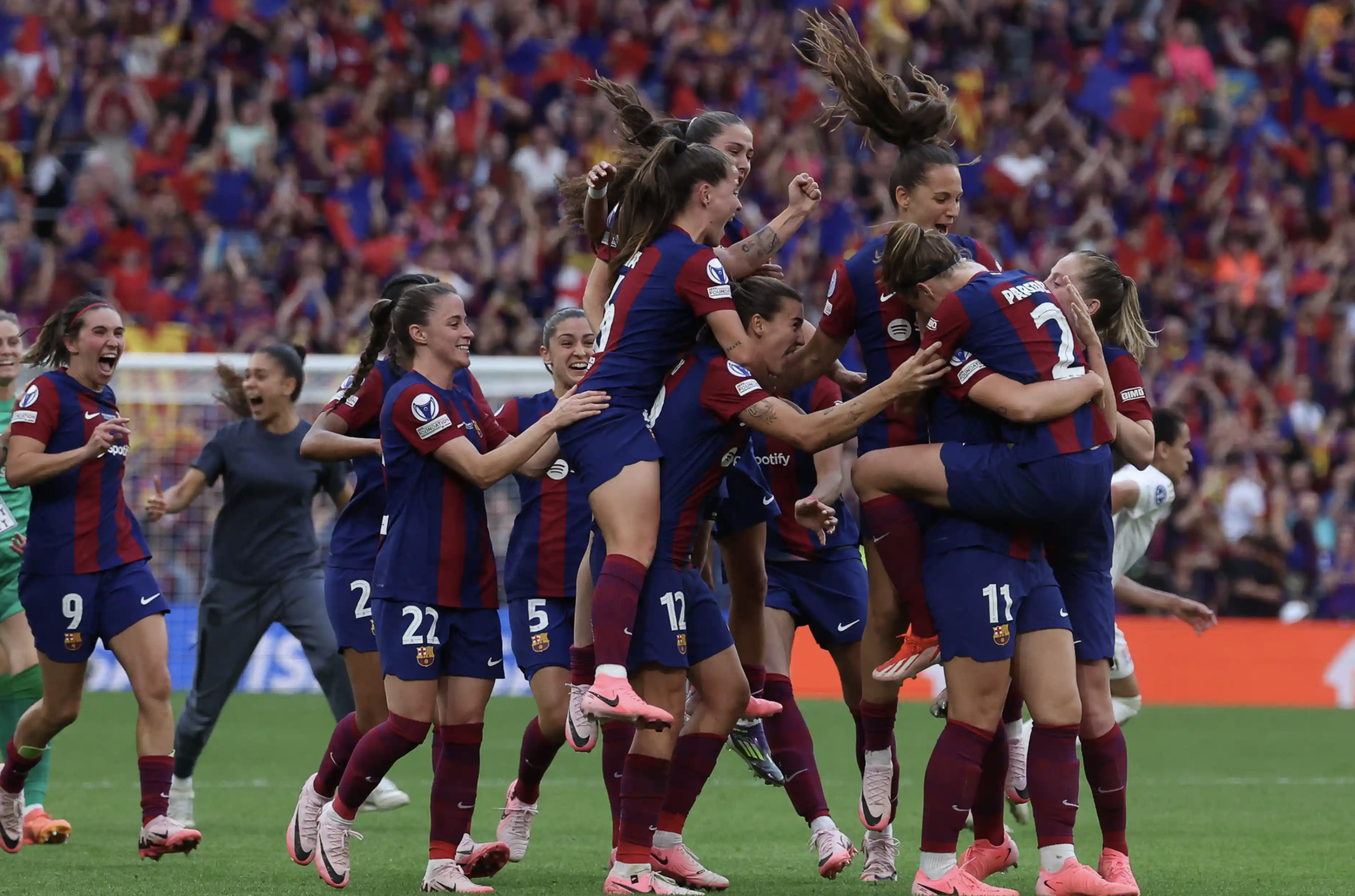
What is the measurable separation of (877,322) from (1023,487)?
1.14 m

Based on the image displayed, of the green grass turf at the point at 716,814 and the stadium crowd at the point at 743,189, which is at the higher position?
the stadium crowd at the point at 743,189

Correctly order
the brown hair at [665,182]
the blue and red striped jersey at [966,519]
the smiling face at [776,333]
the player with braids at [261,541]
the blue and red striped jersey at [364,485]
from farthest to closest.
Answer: the player with braids at [261,541] < the blue and red striped jersey at [364,485] < the smiling face at [776,333] < the brown hair at [665,182] < the blue and red striped jersey at [966,519]

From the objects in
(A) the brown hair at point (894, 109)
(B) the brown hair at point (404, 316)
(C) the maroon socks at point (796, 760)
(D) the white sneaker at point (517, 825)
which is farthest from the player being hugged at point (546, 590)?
(A) the brown hair at point (894, 109)

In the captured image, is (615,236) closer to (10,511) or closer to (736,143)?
(736,143)

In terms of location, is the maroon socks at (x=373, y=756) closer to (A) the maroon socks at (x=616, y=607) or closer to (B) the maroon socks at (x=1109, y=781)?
(A) the maroon socks at (x=616, y=607)

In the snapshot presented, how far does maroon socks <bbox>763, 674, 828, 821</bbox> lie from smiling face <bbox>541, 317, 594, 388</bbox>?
1774 mm

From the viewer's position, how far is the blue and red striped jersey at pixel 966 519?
613 cm

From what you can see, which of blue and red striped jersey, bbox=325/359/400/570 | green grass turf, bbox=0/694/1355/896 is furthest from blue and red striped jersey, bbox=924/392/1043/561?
blue and red striped jersey, bbox=325/359/400/570

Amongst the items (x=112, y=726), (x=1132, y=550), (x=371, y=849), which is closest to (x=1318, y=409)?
(x=1132, y=550)

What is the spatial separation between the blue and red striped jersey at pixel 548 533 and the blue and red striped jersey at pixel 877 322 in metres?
1.52

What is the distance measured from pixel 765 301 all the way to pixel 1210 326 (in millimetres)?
14774

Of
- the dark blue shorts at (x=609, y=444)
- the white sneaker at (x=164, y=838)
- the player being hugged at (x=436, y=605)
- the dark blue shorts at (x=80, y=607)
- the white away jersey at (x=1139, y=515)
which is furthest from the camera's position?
the white away jersey at (x=1139, y=515)

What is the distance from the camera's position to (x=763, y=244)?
6891 mm

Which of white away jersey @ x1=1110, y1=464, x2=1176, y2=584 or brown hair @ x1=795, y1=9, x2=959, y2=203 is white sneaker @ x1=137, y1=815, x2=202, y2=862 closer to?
brown hair @ x1=795, y1=9, x2=959, y2=203
